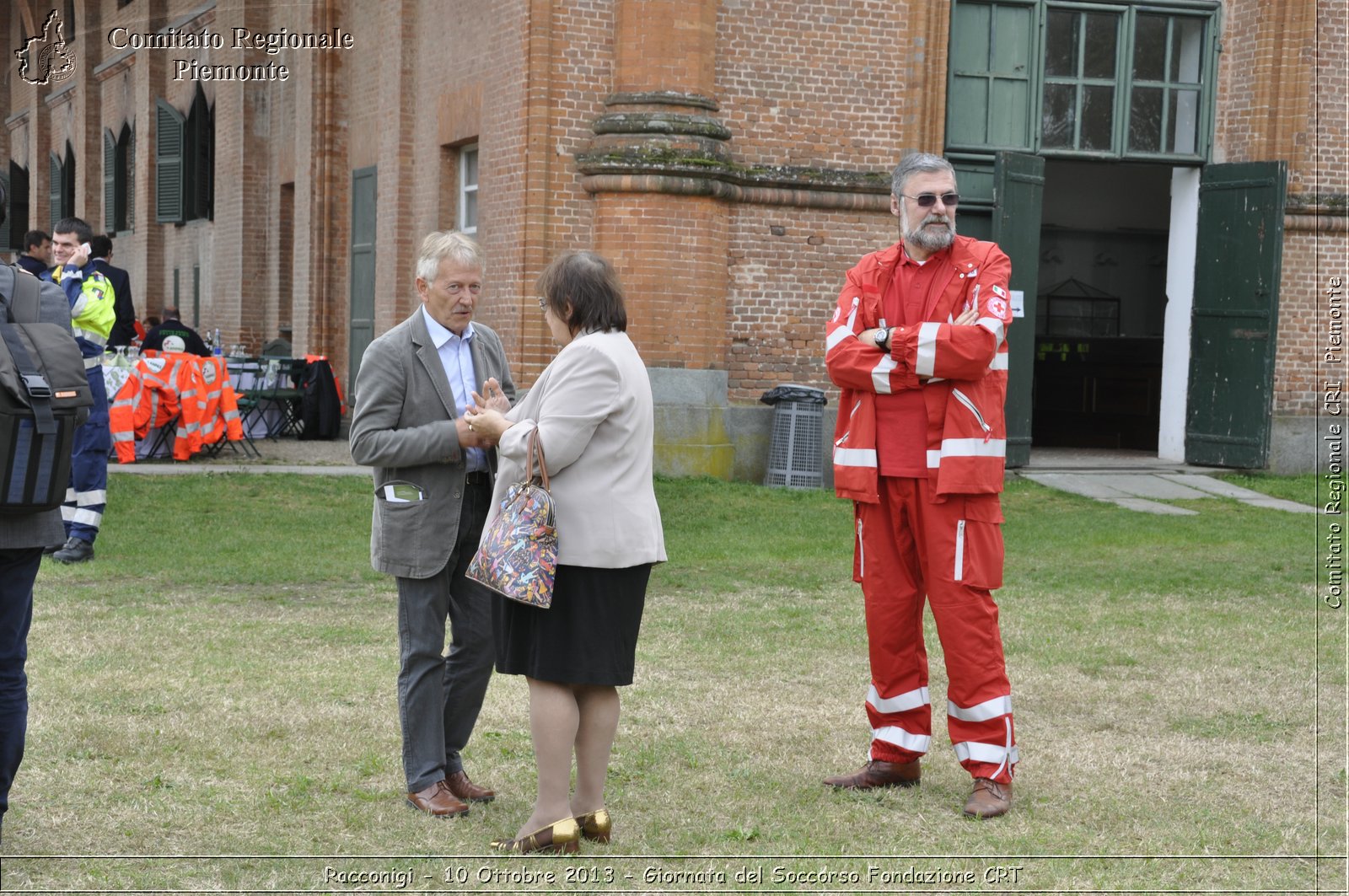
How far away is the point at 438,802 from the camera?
482 centimetres

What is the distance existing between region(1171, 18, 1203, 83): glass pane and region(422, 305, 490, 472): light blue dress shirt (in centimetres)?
1315

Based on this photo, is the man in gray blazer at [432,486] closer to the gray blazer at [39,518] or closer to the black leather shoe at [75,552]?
the gray blazer at [39,518]

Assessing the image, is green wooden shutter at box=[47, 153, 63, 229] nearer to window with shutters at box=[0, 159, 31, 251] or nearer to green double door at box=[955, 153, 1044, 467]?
window with shutters at box=[0, 159, 31, 251]

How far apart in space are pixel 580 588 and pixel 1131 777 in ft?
7.94

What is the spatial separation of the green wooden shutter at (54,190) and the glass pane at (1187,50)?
28.6 metres

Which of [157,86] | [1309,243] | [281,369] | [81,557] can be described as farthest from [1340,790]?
[157,86]

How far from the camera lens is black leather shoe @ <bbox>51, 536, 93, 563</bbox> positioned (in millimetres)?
9531

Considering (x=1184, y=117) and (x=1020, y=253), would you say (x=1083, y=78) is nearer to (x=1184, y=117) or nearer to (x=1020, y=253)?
(x=1184, y=117)

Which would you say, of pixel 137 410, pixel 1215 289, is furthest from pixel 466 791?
pixel 1215 289

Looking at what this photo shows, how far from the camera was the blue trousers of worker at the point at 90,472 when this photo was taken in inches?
370

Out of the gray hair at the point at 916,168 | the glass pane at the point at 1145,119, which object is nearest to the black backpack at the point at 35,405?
the gray hair at the point at 916,168

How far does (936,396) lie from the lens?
5047mm

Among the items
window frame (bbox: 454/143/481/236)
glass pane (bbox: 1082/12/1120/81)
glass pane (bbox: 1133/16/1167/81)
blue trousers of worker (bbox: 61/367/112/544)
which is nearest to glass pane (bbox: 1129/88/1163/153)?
glass pane (bbox: 1133/16/1167/81)

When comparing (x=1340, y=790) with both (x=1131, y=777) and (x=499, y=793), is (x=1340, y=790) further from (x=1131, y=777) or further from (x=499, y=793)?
(x=499, y=793)
